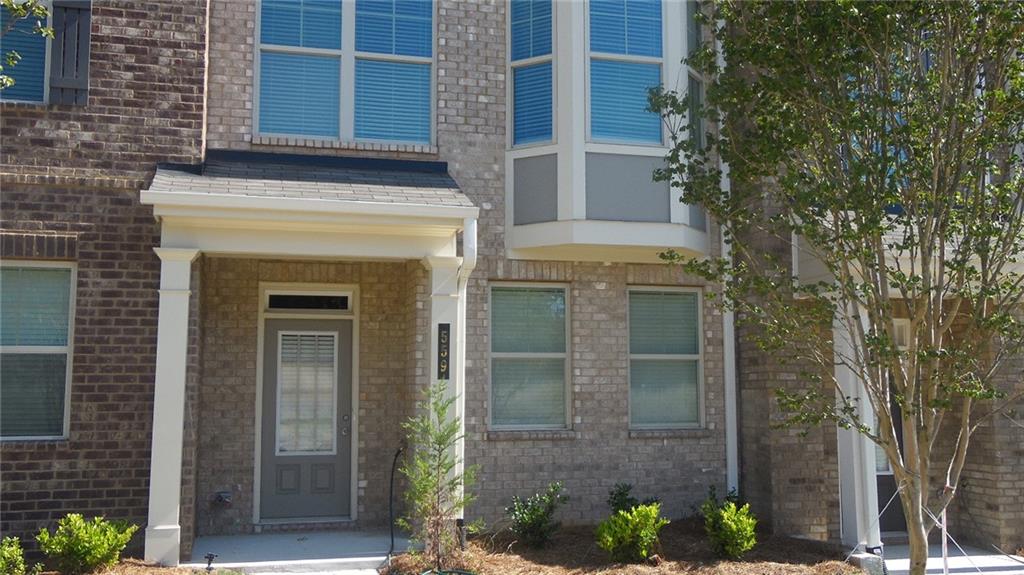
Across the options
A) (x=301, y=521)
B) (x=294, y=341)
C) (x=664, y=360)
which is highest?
(x=294, y=341)

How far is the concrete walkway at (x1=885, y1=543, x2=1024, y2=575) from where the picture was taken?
348 inches

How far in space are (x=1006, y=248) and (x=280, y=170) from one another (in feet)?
20.9

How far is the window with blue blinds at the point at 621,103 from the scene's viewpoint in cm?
963

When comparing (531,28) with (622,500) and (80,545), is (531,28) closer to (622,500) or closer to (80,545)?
(622,500)

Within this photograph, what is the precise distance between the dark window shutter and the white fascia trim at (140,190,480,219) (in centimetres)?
154

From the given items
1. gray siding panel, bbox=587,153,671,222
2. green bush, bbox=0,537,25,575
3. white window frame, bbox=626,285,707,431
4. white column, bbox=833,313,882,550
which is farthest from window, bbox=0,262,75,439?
white column, bbox=833,313,882,550

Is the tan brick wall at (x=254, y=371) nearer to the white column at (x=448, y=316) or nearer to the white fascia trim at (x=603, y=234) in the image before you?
the white column at (x=448, y=316)

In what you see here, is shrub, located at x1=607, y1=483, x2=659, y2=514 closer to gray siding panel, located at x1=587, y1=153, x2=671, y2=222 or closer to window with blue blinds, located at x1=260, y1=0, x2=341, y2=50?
gray siding panel, located at x1=587, y1=153, x2=671, y2=222

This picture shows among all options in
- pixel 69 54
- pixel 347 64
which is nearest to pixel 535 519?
pixel 347 64

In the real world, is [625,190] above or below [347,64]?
below

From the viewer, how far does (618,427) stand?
9781 millimetres

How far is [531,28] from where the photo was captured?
9875mm

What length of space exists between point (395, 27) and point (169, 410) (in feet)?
15.3

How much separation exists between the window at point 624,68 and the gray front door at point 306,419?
357 centimetres
